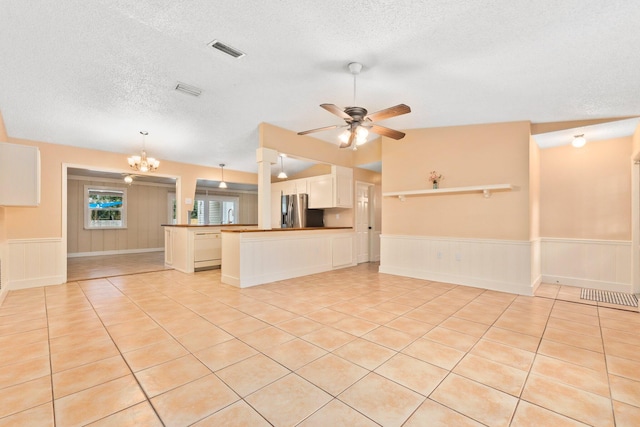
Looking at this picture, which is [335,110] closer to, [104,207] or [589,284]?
[589,284]

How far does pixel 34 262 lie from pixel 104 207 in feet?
15.8

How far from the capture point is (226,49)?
9.09 ft

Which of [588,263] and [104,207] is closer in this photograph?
[588,263]

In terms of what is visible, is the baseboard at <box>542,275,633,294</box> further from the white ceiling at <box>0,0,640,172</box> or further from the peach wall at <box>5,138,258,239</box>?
the peach wall at <box>5,138,258,239</box>

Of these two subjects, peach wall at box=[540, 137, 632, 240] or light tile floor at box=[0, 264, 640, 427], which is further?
peach wall at box=[540, 137, 632, 240]

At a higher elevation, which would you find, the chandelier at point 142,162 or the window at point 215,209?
the chandelier at point 142,162

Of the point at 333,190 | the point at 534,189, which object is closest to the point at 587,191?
the point at 534,189

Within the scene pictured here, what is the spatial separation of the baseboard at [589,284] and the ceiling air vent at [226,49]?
19.5ft

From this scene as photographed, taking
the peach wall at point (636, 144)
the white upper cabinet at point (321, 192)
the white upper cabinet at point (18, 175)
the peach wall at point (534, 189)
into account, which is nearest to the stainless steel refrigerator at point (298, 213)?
the white upper cabinet at point (321, 192)

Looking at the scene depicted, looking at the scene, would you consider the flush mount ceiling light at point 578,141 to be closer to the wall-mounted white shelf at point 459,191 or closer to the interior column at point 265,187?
the wall-mounted white shelf at point 459,191

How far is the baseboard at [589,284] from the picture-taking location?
424cm

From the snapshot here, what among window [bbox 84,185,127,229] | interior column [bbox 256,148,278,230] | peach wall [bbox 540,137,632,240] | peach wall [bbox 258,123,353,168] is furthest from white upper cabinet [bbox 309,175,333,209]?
window [bbox 84,185,127,229]

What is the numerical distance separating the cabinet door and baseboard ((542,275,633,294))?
4368 millimetres

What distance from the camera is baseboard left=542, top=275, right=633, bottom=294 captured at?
424 centimetres
